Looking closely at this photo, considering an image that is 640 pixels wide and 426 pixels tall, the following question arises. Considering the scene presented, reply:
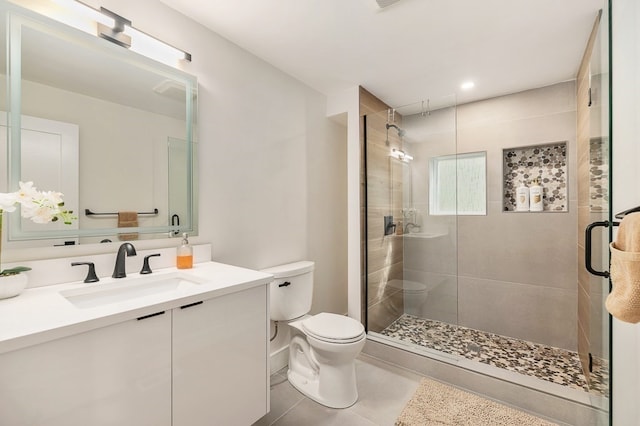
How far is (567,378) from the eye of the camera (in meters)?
1.99

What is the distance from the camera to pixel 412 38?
184 centimetres

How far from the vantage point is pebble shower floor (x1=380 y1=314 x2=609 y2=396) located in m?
2.07

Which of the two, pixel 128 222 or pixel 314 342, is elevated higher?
pixel 128 222

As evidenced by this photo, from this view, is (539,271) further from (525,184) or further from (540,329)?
(525,184)

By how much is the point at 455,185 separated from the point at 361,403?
1788 millimetres

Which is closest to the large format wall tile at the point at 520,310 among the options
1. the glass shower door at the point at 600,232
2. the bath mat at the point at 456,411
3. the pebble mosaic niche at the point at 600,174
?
the glass shower door at the point at 600,232

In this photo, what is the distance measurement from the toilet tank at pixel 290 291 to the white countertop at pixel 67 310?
2.18ft

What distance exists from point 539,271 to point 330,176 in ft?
6.76

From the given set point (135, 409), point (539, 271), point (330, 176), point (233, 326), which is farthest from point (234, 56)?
point (539, 271)

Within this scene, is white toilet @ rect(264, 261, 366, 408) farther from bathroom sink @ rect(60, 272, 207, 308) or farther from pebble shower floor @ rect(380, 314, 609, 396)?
pebble shower floor @ rect(380, 314, 609, 396)

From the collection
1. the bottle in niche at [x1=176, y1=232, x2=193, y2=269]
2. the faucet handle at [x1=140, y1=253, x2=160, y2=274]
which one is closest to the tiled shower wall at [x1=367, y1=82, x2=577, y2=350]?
the bottle in niche at [x1=176, y1=232, x2=193, y2=269]

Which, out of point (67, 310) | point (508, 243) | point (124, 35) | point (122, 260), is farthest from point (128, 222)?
point (508, 243)

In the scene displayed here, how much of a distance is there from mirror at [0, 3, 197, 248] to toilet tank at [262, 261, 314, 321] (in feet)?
2.28

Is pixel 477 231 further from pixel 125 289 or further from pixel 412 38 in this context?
pixel 125 289
